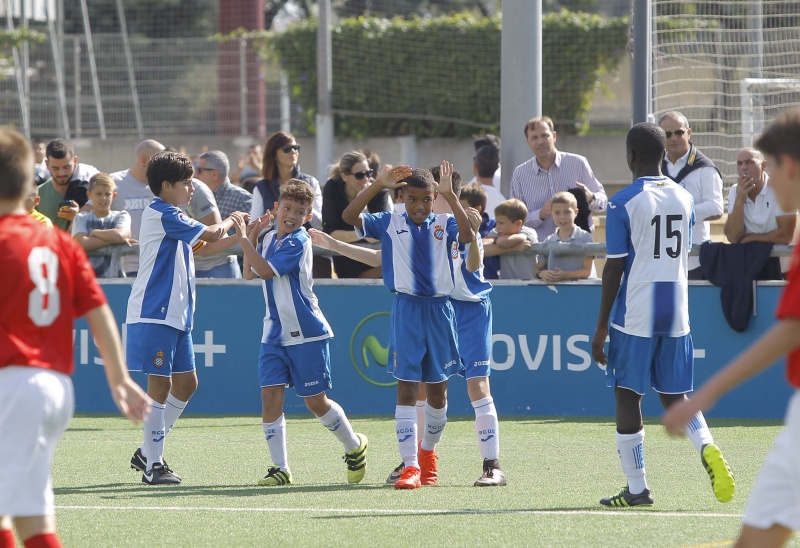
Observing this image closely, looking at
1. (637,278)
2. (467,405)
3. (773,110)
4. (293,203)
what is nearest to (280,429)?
(293,203)

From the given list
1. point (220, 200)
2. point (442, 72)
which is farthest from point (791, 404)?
point (442, 72)

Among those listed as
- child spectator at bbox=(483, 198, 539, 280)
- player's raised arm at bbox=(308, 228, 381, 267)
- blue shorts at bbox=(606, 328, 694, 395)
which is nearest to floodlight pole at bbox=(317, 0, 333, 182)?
child spectator at bbox=(483, 198, 539, 280)

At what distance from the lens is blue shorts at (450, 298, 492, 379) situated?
775 centimetres

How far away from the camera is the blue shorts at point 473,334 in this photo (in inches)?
305

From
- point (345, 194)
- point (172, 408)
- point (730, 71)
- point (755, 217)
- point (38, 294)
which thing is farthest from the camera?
point (730, 71)

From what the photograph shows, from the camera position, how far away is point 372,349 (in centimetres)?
1100

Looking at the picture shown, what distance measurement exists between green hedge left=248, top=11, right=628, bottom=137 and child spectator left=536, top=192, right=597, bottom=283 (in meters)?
11.9

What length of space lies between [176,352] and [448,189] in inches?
79.9

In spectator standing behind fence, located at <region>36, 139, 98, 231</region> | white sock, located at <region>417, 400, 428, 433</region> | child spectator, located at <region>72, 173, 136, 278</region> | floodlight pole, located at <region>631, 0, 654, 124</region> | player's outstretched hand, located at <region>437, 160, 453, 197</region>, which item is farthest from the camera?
floodlight pole, located at <region>631, 0, 654, 124</region>

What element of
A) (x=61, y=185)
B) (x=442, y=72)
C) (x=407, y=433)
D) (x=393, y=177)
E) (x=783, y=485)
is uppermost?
(x=442, y=72)

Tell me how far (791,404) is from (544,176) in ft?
25.0

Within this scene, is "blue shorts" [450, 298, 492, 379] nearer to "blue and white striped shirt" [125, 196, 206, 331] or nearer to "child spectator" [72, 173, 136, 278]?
"blue and white striped shirt" [125, 196, 206, 331]

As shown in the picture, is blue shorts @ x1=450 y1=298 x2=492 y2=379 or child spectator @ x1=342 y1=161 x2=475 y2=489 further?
blue shorts @ x1=450 y1=298 x2=492 y2=379

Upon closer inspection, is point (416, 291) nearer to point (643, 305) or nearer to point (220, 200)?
point (643, 305)
